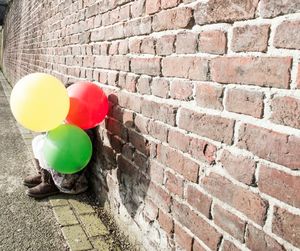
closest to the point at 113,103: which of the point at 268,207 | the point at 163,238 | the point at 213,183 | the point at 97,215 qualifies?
the point at 97,215

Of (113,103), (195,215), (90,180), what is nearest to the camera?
(195,215)

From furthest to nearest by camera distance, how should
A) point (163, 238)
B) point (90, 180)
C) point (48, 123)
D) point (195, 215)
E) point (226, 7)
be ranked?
point (90, 180), point (48, 123), point (163, 238), point (195, 215), point (226, 7)

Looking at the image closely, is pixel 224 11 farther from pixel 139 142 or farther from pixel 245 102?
pixel 139 142

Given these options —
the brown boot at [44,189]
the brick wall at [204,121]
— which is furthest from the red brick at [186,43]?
the brown boot at [44,189]

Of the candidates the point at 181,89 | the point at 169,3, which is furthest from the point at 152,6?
the point at 181,89

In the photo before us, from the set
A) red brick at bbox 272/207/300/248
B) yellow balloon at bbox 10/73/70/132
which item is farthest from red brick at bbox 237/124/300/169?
yellow balloon at bbox 10/73/70/132

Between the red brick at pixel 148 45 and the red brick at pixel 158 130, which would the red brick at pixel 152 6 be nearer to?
the red brick at pixel 148 45

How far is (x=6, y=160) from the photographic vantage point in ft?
13.7

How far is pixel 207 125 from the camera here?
5.26ft

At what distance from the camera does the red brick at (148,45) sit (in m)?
2.07

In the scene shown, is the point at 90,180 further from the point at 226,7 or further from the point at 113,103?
the point at 226,7

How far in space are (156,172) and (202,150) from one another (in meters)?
0.51

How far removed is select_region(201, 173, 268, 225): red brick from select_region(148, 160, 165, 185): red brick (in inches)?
15.9

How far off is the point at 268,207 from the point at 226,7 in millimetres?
789
